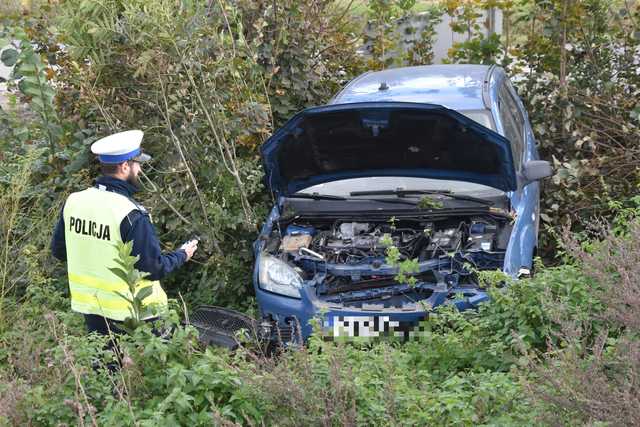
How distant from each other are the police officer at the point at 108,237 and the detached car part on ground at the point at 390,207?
1.07 m

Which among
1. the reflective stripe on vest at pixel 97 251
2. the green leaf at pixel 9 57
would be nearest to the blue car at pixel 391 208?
the reflective stripe on vest at pixel 97 251

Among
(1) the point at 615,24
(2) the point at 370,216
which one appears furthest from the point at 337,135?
(1) the point at 615,24

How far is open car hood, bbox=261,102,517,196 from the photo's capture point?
6.09 metres

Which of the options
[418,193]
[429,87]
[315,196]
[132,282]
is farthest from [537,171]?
[132,282]

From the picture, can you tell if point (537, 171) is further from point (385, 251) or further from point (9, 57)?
point (9, 57)

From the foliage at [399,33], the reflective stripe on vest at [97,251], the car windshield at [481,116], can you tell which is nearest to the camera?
the reflective stripe on vest at [97,251]

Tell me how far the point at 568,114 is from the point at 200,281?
377 centimetres

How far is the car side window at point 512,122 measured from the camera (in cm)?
681

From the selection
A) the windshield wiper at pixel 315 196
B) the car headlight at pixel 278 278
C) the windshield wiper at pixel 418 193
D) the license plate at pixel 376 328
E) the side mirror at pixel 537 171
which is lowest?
the license plate at pixel 376 328

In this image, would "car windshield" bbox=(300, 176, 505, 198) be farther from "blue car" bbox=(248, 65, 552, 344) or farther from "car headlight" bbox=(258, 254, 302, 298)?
"car headlight" bbox=(258, 254, 302, 298)

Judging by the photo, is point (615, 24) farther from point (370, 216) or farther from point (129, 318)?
point (129, 318)

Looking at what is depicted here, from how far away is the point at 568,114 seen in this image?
8406 mm

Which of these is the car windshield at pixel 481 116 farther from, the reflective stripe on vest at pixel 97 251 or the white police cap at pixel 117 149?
the reflective stripe on vest at pixel 97 251

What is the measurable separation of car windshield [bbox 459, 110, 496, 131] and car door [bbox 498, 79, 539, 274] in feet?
0.47
